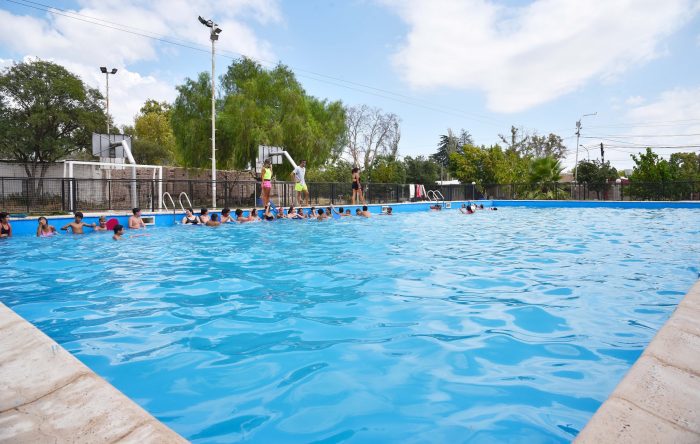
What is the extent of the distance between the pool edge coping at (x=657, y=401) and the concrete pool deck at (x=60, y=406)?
1.89 metres

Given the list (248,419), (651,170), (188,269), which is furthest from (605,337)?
(651,170)

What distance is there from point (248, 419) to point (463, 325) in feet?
8.04

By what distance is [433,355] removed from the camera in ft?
11.7

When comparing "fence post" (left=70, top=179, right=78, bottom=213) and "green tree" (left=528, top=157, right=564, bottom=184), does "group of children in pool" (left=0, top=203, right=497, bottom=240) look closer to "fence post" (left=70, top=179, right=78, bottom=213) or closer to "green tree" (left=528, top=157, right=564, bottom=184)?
"fence post" (left=70, top=179, right=78, bottom=213)

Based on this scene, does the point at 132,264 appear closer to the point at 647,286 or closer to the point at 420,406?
the point at 420,406

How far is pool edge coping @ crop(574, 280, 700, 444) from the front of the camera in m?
1.85

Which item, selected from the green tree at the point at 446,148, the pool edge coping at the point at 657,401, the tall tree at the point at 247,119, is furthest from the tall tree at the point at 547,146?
the pool edge coping at the point at 657,401

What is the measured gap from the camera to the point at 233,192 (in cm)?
2578

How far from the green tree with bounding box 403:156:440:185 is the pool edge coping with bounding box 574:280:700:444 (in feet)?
154

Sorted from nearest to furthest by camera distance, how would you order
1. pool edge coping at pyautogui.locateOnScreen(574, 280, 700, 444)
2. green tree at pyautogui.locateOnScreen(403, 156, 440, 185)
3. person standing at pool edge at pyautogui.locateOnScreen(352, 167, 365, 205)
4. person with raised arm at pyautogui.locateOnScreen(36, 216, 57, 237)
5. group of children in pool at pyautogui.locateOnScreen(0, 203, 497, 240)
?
pool edge coping at pyautogui.locateOnScreen(574, 280, 700, 444) → group of children in pool at pyautogui.locateOnScreen(0, 203, 497, 240) → person with raised arm at pyautogui.locateOnScreen(36, 216, 57, 237) → person standing at pool edge at pyautogui.locateOnScreen(352, 167, 365, 205) → green tree at pyautogui.locateOnScreen(403, 156, 440, 185)

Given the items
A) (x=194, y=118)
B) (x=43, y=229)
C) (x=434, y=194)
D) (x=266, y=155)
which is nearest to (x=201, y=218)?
(x=43, y=229)

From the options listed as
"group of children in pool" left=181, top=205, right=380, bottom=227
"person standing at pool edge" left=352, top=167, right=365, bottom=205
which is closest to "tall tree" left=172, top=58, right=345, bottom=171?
"person standing at pool edge" left=352, top=167, right=365, bottom=205

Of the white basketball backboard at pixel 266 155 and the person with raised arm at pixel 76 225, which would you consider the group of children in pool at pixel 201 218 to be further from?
the white basketball backboard at pixel 266 155

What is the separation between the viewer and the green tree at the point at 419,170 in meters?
50.0
